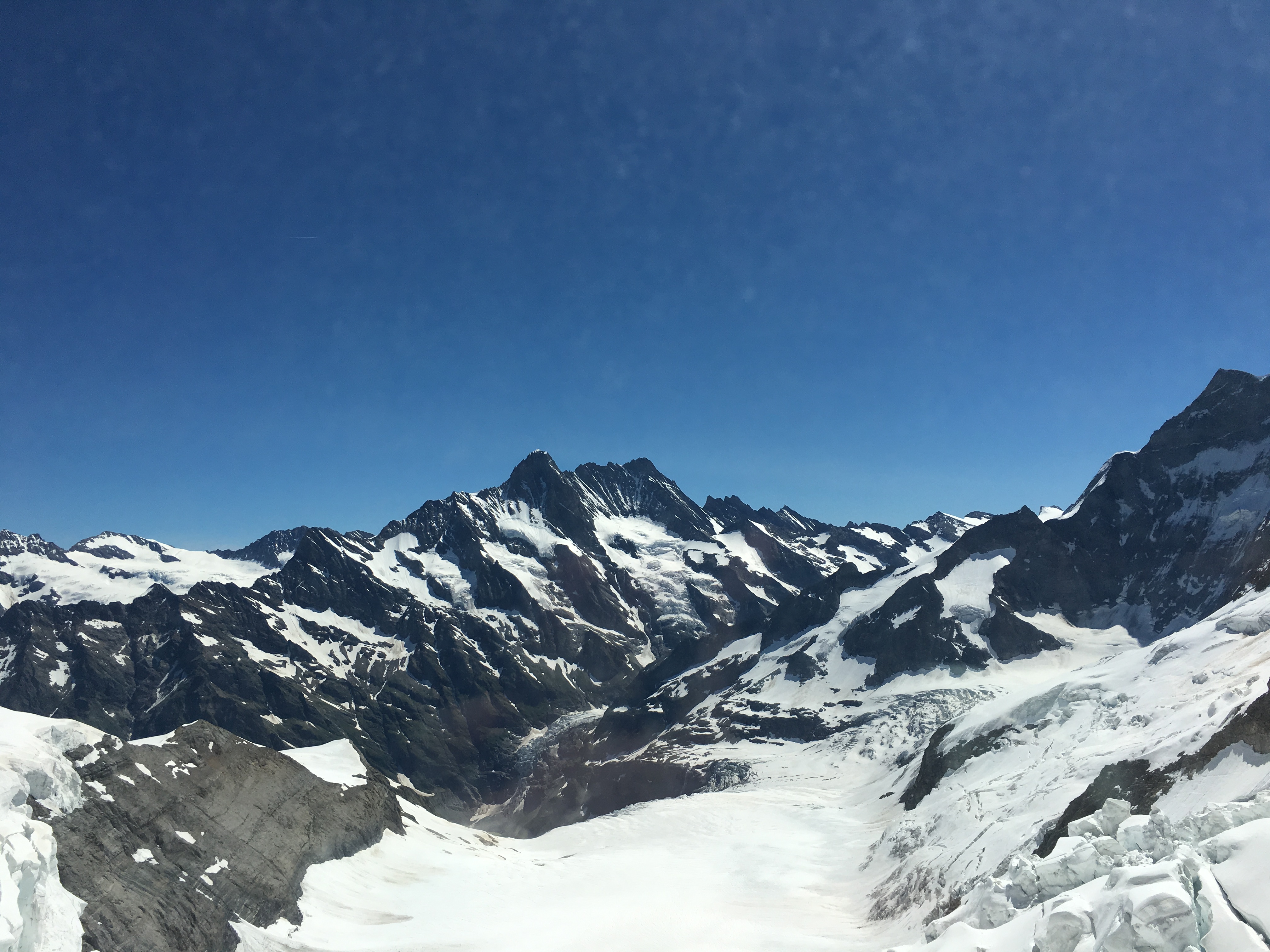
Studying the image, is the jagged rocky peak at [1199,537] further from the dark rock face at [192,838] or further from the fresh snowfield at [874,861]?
the dark rock face at [192,838]

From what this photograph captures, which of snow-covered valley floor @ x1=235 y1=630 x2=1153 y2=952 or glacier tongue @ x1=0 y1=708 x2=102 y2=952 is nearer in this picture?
glacier tongue @ x1=0 y1=708 x2=102 y2=952

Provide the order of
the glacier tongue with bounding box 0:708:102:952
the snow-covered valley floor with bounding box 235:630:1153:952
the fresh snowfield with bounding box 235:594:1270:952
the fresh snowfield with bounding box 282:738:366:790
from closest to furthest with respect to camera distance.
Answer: the fresh snowfield with bounding box 235:594:1270:952 < the glacier tongue with bounding box 0:708:102:952 < the snow-covered valley floor with bounding box 235:630:1153:952 < the fresh snowfield with bounding box 282:738:366:790

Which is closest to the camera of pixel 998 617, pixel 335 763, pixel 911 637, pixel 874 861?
pixel 874 861

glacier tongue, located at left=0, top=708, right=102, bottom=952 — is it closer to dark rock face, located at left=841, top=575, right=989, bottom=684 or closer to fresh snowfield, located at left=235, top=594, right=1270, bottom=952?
fresh snowfield, located at left=235, top=594, right=1270, bottom=952

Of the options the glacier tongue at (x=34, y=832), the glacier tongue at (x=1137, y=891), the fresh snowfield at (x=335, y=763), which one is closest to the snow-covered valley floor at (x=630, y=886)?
the fresh snowfield at (x=335, y=763)

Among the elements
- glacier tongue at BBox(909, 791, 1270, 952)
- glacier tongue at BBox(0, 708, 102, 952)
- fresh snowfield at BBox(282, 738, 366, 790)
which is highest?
fresh snowfield at BBox(282, 738, 366, 790)

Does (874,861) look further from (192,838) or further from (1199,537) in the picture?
(1199,537)

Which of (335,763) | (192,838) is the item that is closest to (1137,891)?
(192,838)

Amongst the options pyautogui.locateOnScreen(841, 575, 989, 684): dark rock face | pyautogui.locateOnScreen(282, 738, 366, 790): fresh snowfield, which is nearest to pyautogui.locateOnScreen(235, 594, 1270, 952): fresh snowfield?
pyautogui.locateOnScreen(282, 738, 366, 790): fresh snowfield

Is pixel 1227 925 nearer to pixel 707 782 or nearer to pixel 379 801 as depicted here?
pixel 379 801
